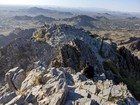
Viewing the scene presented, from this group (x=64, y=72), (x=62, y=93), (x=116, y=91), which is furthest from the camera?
(x=64, y=72)

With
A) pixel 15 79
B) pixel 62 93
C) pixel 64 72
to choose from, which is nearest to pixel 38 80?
pixel 15 79

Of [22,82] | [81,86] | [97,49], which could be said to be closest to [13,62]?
[97,49]

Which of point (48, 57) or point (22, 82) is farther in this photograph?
point (48, 57)

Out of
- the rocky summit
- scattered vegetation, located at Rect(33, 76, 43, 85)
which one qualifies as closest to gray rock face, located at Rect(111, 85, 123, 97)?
the rocky summit

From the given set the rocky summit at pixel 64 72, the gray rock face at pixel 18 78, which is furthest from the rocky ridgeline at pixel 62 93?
the gray rock face at pixel 18 78

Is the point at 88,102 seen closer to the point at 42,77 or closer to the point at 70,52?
the point at 42,77

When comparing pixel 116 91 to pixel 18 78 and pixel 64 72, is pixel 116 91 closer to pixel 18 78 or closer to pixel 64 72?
pixel 64 72

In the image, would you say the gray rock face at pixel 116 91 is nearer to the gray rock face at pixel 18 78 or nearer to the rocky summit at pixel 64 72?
the rocky summit at pixel 64 72
